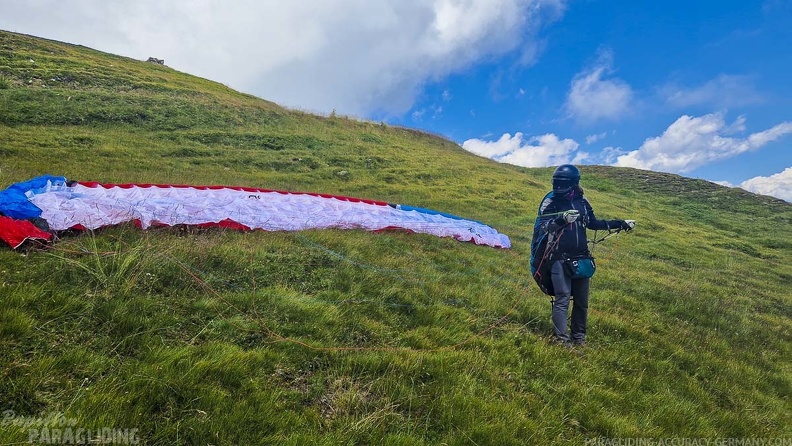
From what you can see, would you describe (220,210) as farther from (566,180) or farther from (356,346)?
(566,180)

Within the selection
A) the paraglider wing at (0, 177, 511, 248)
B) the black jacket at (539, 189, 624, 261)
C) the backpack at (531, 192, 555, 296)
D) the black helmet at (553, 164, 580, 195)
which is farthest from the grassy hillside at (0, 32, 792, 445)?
the black helmet at (553, 164, 580, 195)

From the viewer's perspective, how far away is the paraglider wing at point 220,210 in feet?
20.8

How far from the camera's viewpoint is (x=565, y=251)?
5883 mm

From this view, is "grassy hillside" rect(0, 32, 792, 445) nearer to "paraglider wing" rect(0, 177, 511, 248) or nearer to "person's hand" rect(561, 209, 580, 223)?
"paraglider wing" rect(0, 177, 511, 248)

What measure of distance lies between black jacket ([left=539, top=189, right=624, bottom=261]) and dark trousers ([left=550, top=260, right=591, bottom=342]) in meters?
0.22

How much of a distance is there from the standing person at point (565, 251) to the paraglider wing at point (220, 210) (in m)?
5.34

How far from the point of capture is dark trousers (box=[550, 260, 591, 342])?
19.5 ft

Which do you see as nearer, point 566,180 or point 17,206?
point 17,206

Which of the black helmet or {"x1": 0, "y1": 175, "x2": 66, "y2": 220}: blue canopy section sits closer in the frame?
{"x1": 0, "y1": 175, "x2": 66, "y2": 220}: blue canopy section

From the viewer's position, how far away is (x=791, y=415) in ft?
18.3

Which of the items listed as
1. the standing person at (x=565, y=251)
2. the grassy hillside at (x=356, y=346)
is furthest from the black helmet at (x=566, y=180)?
the grassy hillside at (x=356, y=346)

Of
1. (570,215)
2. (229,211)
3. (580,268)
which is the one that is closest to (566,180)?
(570,215)

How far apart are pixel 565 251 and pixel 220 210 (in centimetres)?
694

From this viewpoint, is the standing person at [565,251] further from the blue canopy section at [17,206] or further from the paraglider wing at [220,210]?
the blue canopy section at [17,206]
